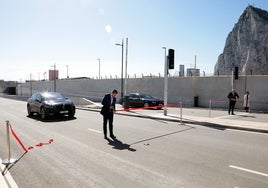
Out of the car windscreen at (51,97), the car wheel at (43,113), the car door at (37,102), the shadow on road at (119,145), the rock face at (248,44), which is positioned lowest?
the shadow on road at (119,145)

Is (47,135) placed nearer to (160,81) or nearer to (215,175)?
(215,175)

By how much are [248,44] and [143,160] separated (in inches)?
3087

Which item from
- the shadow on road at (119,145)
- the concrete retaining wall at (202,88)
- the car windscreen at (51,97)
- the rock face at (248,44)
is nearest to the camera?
the shadow on road at (119,145)

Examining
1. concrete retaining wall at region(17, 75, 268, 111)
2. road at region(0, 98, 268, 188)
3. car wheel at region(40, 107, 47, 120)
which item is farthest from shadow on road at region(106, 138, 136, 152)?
concrete retaining wall at region(17, 75, 268, 111)

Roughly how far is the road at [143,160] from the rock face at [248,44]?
2539 inches

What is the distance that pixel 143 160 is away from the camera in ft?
23.8

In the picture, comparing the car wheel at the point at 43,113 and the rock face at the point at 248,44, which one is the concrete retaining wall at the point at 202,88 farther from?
the rock face at the point at 248,44

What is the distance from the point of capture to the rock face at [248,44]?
73812 millimetres

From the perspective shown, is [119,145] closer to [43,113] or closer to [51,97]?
[43,113]

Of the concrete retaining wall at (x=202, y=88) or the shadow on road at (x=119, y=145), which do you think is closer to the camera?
the shadow on road at (x=119, y=145)

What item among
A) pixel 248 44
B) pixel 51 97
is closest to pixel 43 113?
pixel 51 97

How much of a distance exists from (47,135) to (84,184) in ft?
20.0

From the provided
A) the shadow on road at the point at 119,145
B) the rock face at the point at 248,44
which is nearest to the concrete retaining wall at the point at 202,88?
the shadow on road at the point at 119,145

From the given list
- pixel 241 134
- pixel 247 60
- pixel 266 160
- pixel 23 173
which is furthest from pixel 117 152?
pixel 247 60
